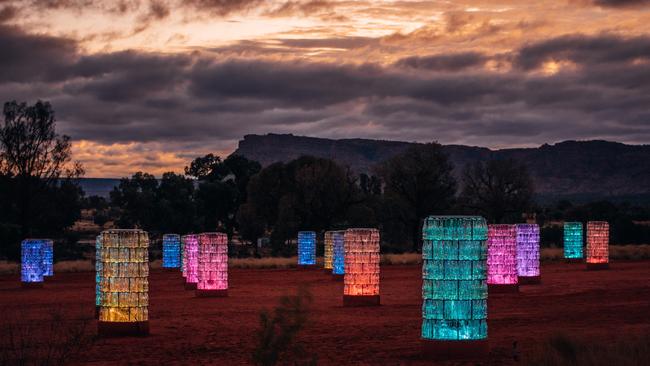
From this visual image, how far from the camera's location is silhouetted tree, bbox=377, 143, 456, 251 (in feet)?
245

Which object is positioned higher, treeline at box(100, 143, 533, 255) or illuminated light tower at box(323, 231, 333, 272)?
treeline at box(100, 143, 533, 255)

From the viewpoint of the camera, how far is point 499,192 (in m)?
85.2

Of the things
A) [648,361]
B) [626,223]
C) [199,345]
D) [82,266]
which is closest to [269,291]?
[199,345]

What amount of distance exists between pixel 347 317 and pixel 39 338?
665cm

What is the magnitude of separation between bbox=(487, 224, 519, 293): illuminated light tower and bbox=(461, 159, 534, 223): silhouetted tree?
53.1 meters

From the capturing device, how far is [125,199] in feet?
289

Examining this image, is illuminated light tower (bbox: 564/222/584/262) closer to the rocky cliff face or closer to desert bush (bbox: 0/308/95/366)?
desert bush (bbox: 0/308/95/366)

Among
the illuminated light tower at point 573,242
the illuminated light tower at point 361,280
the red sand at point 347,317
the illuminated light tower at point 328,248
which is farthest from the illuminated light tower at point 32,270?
the illuminated light tower at point 573,242

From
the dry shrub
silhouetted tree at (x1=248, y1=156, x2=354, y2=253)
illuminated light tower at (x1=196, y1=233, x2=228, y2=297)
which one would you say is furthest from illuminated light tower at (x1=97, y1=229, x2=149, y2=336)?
silhouetted tree at (x1=248, y1=156, x2=354, y2=253)

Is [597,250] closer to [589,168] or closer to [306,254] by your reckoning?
[306,254]

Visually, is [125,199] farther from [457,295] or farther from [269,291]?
[457,295]

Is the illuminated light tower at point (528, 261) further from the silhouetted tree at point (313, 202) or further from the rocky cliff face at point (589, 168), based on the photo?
the rocky cliff face at point (589, 168)

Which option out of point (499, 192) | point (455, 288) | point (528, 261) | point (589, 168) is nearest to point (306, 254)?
point (528, 261)

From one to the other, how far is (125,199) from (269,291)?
57516 millimetres
